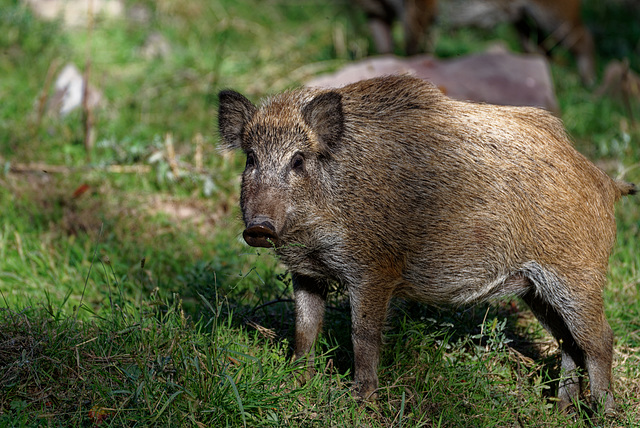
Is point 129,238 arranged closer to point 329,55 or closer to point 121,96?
point 121,96

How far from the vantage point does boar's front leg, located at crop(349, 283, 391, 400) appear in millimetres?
3119

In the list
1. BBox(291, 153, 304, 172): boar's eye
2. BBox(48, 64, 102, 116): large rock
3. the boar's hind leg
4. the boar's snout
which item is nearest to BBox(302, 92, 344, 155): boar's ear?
BBox(291, 153, 304, 172): boar's eye

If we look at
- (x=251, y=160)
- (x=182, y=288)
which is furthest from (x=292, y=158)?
(x=182, y=288)

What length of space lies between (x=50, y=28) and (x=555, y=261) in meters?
6.78

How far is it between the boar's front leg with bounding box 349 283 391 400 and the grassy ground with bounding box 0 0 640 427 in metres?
0.10

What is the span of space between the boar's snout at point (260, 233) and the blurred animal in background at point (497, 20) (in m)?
6.48

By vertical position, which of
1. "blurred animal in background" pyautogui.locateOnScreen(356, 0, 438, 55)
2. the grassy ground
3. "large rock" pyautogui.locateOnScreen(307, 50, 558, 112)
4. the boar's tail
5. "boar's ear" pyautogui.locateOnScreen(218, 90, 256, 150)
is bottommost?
the grassy ground

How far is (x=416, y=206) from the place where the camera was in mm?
3191

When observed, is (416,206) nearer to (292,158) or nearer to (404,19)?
(292,158)

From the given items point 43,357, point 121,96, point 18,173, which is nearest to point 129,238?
point 18,173

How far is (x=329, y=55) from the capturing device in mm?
8703

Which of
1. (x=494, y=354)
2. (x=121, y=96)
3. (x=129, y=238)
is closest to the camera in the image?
(x=494, y=354)

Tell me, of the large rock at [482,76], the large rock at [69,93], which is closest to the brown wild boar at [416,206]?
the large rock at [482,76]

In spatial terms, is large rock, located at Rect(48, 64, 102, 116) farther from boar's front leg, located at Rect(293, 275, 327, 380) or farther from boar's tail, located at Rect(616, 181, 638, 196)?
boar's tail, located at Rect(616, 181, 638, 196)
